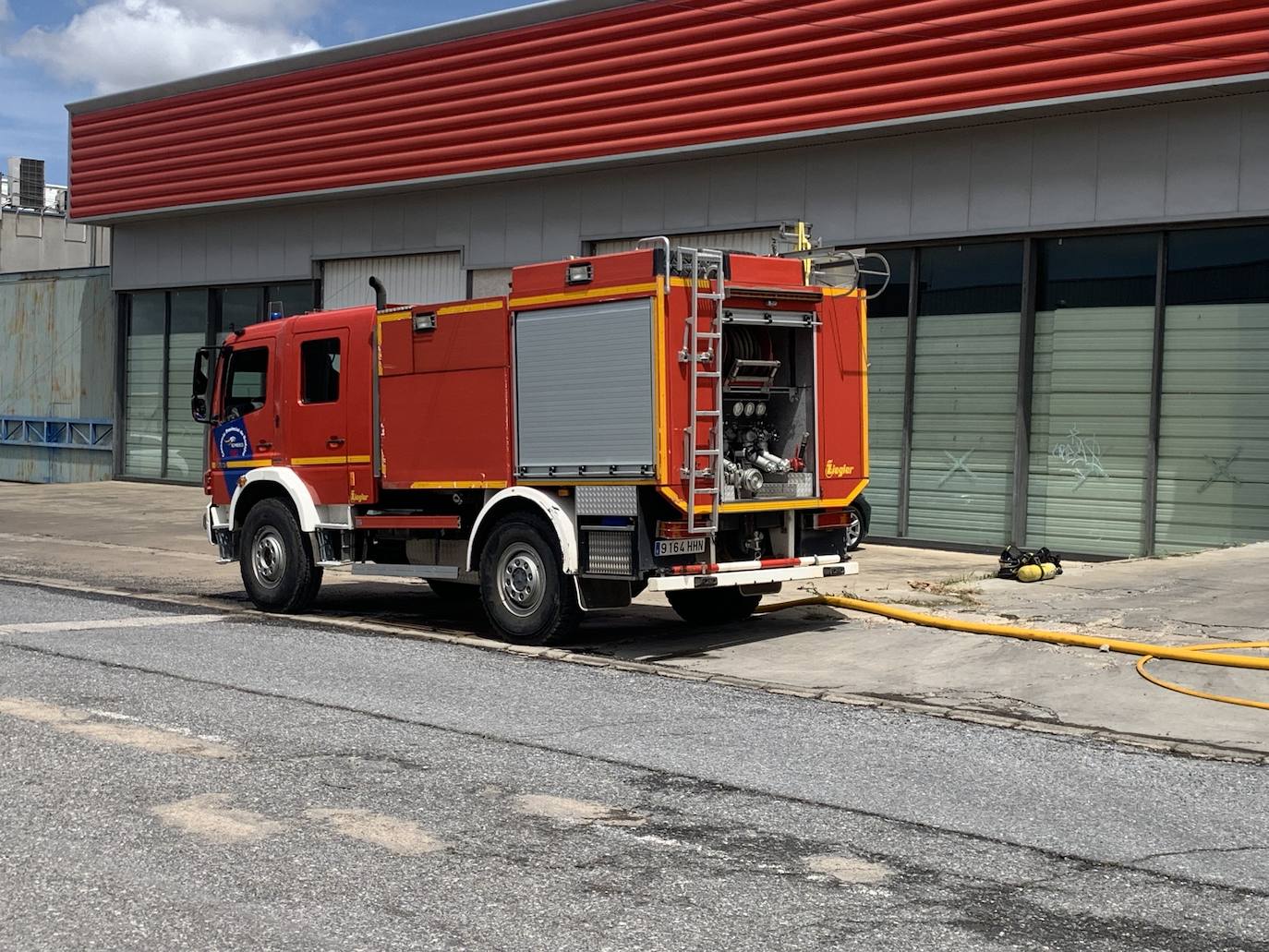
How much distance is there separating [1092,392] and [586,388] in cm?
779

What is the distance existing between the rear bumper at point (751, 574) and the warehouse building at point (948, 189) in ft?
18.9

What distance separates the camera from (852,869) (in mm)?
5801

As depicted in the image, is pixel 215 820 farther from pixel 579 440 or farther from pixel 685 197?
pixel 685 197

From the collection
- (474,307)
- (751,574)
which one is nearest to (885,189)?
(474,307)

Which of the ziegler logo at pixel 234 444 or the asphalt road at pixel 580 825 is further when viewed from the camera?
the ziegler logo at pixel 234 444

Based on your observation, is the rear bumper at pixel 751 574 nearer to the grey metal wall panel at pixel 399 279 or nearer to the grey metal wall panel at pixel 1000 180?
the grey metal wall panel at pixel 1000 180

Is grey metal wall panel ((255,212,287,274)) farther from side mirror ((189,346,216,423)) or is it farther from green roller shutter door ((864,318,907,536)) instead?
green roller shutter door ((864,318,907,536))

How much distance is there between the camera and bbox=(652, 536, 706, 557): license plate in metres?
11.2

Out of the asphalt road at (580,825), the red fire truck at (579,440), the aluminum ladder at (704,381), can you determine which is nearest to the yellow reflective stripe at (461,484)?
the red fire truck at (579,440)

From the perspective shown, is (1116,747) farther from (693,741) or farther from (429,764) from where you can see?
(429,764)

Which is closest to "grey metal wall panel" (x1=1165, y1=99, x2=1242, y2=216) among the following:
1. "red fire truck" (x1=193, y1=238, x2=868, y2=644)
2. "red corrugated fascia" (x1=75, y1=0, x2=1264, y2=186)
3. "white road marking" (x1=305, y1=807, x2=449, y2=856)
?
"red corrugated fascia" (x1=75, y1=0, x2=1264, y2=186)

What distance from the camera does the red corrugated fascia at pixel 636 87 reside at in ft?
52.9

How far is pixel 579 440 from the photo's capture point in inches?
452

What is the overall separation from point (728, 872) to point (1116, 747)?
3.37 m
